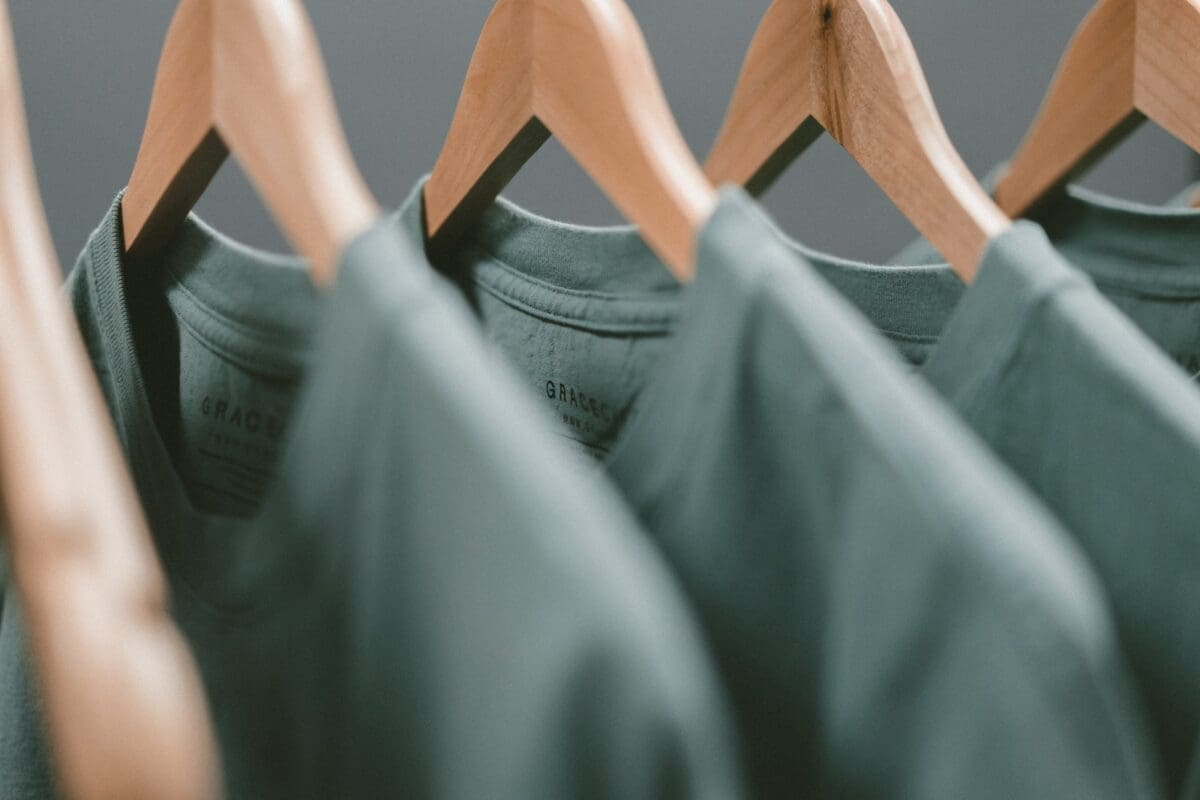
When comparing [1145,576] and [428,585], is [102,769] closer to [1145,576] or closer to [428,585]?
[428,585]

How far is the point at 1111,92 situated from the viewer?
1.65ft

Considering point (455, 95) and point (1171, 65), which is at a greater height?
point (1171, 65)

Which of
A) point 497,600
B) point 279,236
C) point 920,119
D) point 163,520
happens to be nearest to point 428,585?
point 497,600

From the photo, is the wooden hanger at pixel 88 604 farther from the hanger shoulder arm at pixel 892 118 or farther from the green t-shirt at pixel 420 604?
the hanger shoulder arm at pixel 892 118

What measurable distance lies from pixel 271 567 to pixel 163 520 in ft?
0.32

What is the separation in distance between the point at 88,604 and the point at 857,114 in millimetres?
392

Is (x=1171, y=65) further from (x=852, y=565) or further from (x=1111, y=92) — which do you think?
(x=852, y=565)

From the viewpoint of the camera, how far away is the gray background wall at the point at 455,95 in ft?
2.29

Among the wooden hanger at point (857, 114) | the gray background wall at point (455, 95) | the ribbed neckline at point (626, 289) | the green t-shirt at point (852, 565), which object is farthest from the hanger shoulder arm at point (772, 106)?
the gray background wall at point (455, 95)

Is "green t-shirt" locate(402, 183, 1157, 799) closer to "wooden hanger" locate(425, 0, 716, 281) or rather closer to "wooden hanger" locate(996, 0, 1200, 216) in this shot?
"wooden hanger" locate(425, 0, 716, 281)

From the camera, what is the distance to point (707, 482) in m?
0.27

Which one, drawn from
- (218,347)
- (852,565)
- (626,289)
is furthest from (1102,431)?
(218,347)

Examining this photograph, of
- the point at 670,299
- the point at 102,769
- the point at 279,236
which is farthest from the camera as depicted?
the point at 279,236

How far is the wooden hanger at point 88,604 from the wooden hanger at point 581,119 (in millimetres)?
170
